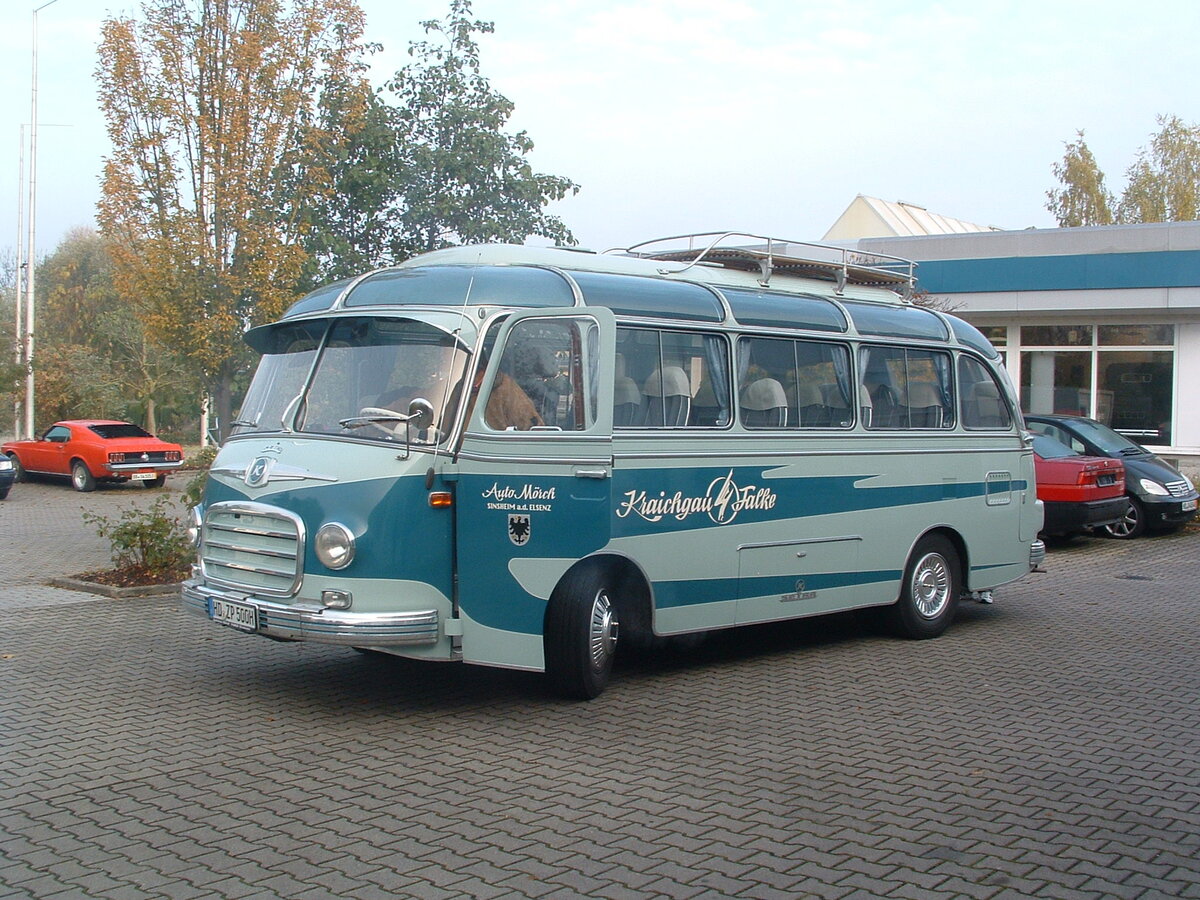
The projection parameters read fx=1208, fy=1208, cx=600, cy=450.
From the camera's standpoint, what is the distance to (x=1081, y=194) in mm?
50188

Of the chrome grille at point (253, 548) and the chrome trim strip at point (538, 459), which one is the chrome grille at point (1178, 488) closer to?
the chrome trim strip at point (538, 459)

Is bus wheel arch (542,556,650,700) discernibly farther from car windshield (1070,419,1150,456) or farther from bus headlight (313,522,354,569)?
car windshield (1070,419,1150,456)

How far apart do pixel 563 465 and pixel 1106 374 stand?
2005 cm

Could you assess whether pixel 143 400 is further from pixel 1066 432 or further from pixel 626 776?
pixel 626 776

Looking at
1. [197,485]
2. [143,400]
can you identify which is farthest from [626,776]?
[143,400]

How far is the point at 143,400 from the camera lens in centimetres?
4522

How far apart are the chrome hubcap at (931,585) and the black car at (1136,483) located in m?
8.41

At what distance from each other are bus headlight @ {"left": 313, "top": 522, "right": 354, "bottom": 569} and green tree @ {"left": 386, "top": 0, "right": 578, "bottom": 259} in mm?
17749

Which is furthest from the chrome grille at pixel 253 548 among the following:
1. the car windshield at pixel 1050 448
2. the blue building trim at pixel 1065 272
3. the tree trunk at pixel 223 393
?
the blue building trim at pixel 1065 272

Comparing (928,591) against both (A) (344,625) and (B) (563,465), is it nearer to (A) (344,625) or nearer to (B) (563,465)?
(B) (563,465)

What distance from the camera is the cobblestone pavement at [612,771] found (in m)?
Answer: 5.04

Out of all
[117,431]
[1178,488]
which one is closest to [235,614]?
[1178,488]

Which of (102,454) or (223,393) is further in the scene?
(102,454)

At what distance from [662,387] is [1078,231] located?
1856 cm
